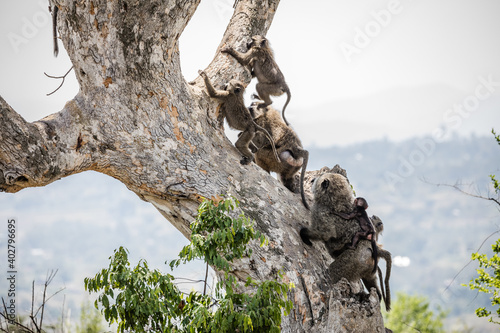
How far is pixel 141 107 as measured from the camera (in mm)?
6520

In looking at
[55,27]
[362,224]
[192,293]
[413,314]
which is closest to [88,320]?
[55,27]

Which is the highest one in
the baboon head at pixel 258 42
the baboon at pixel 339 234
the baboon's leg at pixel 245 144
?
the baboon head at pixel 258 42

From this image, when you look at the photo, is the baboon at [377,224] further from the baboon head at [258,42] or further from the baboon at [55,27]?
the baboon at [55,27]

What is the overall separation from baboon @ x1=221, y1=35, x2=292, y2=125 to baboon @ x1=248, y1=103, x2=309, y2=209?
27 centimetres

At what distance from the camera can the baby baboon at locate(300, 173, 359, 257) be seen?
7.20 m

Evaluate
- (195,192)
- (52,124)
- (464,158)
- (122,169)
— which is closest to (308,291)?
(195,192)

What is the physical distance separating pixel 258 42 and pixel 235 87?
1.05 meters

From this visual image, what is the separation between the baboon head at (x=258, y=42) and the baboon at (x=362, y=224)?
284 cm

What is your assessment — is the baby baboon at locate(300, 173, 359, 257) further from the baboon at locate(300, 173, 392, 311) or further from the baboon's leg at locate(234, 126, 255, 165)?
the baboon's leg at locate(234, 126, 255, 165)

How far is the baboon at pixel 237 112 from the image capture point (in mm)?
7547

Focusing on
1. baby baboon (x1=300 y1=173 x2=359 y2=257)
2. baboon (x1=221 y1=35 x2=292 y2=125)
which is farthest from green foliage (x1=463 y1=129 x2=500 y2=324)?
baboon (x1=221 y1=35 x2=292 y2=125)

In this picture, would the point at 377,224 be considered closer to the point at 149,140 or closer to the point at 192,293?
the point at 149,140

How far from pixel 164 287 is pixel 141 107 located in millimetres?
2437

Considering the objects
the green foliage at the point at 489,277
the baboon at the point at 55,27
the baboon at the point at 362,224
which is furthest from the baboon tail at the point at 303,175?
the baboon at the point at 55,27
